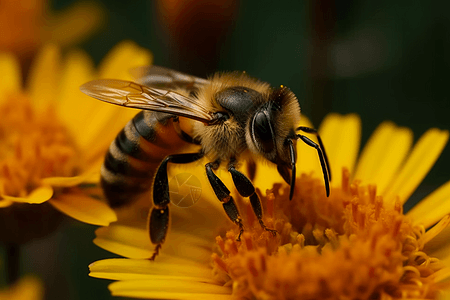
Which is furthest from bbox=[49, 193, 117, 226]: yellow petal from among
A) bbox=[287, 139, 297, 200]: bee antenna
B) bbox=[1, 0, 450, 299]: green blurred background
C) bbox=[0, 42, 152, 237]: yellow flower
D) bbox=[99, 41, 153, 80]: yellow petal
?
bbox=[99, 41, 153, 80]: yellow petal

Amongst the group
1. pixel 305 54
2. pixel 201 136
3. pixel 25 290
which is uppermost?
pixel 305 54

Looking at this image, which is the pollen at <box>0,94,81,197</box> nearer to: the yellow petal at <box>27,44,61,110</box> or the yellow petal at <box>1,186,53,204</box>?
the yellow petal at <box>1,186,53,204</box>

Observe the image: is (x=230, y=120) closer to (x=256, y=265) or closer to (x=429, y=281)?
(x=256, y=265)

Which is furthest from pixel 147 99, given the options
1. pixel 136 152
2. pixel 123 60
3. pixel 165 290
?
pixel 123 60

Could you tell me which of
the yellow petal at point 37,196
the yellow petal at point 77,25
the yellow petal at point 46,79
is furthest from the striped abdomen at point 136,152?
the yellow petal at point 77,25

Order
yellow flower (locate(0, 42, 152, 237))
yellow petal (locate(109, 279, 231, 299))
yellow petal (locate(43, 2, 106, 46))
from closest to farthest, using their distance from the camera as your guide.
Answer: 1. yellow petal (locate(109, 279, 231, 299))
2. yellow flower (locate(0, 42, 152, 237))
3. yellow petal (locate(43, 2, 106, 46))

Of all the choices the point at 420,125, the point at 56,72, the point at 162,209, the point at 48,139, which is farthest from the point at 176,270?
the point at 420,125

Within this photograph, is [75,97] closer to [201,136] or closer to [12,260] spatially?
[12,260]
